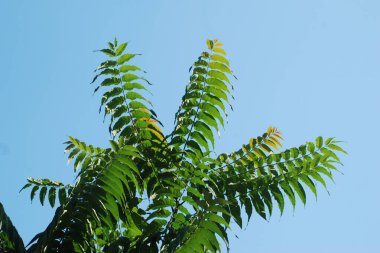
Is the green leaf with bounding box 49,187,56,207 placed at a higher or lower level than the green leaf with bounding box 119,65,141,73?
lower

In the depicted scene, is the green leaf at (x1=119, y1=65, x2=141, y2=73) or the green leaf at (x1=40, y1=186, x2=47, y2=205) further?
the green leaf at (x1=119, y1=65, x2=141, y2=73)

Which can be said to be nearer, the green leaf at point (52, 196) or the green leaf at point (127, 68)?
the green leaf at point (52, 196)

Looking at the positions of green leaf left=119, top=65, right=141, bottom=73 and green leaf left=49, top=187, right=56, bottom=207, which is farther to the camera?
green leaf left=119, top=65, right=141, bottom=73

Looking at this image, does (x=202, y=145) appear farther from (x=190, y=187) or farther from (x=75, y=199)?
(x=75, y=199)

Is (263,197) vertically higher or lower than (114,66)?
lower

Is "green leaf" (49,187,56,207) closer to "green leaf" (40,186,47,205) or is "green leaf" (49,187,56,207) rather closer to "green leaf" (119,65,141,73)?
"green leaf" (40,186,47,205)

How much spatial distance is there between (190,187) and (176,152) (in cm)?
54

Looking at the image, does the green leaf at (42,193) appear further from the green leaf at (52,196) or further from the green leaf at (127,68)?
the green leaf at (127,68)

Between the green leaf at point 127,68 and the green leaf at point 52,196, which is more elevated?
the green leaf at point 127,68

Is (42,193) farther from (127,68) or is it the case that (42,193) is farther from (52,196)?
(127,68)

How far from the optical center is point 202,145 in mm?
5359

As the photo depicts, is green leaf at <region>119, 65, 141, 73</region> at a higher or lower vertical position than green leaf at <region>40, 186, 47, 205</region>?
higher

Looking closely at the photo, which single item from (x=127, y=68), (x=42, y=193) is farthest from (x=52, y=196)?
(x=127, y=68)

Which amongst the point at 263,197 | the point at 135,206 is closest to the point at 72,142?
the point at 135,206
